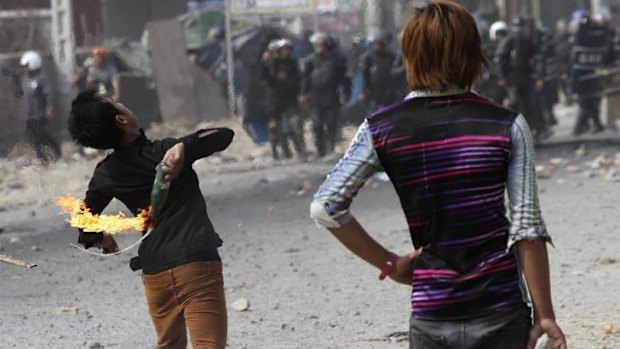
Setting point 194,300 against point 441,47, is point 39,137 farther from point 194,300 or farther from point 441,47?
point 441,47

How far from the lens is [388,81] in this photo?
20.6m

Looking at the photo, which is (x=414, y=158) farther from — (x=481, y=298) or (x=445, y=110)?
(x=481, y=298)

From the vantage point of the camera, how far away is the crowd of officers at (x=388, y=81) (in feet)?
64.7

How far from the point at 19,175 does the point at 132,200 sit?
37.4 feet

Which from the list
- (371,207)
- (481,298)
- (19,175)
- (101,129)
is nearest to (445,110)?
(481,298)

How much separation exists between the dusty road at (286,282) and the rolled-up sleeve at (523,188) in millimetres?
3289

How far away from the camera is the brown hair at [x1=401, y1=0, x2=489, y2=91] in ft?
10.1

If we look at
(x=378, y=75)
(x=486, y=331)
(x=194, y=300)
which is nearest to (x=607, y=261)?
(x=194, y=300)

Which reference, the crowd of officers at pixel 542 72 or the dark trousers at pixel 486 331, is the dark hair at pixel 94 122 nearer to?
the dark trousers at pixel 486 331

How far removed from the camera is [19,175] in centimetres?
1585

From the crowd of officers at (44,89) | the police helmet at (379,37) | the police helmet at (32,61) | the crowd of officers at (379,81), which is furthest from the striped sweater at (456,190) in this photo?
the police helmet at (379,37)

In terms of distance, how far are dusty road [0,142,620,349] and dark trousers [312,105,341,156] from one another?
5.66 meters

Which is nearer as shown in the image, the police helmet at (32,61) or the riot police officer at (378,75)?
the police helmet at (32,61)

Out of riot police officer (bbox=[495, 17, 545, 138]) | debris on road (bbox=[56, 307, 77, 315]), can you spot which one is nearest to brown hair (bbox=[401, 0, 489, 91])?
debris on road (bbox=[56, 307, 77, 315])
